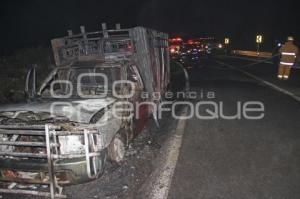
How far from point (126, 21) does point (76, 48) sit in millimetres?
66095

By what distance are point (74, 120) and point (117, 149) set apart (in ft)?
3.59

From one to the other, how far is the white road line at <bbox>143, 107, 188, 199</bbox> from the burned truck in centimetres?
71

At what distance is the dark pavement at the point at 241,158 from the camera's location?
4.45 meters

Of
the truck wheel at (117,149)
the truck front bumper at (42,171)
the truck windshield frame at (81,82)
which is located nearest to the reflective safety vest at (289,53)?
the truck windshield frame at (81,82)

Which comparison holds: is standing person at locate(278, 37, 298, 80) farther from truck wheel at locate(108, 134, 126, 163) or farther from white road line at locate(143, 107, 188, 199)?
truck wheel at locate(108, 134, 126, 163)

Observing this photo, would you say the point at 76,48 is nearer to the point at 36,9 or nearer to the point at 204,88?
the point at 204,88

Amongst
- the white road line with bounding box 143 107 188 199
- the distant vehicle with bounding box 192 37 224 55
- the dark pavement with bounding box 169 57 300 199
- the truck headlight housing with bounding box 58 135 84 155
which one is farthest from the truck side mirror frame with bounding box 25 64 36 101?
the distant vehicle with bounding box 192 37 224 55

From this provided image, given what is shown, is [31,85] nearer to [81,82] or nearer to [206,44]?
[81,82]

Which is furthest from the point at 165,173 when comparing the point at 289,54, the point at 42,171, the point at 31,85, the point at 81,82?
the point at 289,54

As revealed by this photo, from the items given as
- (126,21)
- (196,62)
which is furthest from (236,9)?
(196,62)

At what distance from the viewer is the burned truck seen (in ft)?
14.3

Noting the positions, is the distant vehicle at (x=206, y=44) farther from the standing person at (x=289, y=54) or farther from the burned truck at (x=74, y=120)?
the burned truck at (x=74, y=120)

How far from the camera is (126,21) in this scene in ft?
239

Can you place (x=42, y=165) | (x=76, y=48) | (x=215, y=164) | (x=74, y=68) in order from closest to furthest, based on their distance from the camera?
(x=42, y=165) < (x=215, y=164) < (x=74, y=68) < (x=76, y=48)
